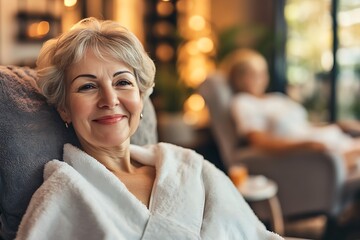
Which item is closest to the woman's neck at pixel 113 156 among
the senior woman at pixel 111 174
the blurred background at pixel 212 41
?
the senior woman at pixel 111 174

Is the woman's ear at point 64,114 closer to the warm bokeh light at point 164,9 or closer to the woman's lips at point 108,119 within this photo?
the woman's lips at point 108,119

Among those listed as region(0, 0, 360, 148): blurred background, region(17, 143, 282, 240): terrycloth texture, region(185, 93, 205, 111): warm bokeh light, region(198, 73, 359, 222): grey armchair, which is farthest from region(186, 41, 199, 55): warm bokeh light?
region(17, 143, 282, 240): terrycloth texture

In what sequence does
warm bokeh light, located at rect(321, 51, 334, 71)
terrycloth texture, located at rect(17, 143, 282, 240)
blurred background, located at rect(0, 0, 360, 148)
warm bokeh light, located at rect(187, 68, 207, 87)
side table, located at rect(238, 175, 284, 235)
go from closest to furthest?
terrycloth texture, located at rect(17, 143, 282, 240)
side table, located at rect(238, 175, 284, 235)
blurred background, located at rect(0, 0, 360, 148)
warm bokeh light, located at rect(321, 51, 334, 71)
warm bokeh light, located at rect(187, 68, 207, 87)

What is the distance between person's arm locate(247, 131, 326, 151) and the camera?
311cm

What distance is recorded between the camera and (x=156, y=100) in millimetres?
4930

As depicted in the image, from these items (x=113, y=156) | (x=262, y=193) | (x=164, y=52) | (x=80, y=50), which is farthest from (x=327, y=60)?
(x=80, y=50)

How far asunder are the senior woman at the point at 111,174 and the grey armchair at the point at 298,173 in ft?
5.69

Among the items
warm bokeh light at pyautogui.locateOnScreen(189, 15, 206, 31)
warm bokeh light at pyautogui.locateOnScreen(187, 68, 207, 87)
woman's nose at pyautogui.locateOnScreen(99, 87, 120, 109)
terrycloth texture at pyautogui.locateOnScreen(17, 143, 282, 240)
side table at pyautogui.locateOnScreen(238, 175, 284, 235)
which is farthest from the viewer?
warm bokeh light at pyautogui.locateOnScreen(187, 68, 207, 87)

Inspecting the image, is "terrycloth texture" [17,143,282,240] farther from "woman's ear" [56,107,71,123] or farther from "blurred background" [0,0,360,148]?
"blurred background" [0,0,360,148]

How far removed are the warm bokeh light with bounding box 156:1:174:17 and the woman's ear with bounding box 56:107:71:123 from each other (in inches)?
158

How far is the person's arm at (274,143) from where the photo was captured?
3.11 m

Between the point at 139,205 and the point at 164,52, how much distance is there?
4.03 meters

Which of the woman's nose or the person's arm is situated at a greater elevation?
the woman's nose

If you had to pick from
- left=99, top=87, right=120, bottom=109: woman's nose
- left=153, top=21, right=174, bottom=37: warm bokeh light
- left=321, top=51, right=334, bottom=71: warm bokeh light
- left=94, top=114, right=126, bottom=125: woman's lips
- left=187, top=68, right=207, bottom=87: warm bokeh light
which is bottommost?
left=187, top=68, right=207, bottom=87: warm bokeh light
